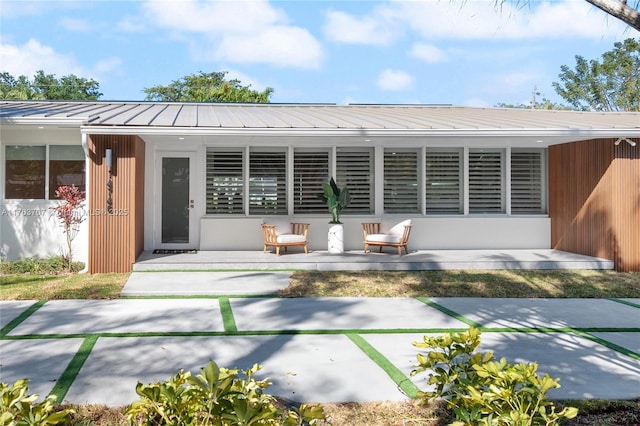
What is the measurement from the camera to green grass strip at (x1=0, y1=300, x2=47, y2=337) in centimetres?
549

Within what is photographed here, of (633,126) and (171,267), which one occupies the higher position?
(633,126)

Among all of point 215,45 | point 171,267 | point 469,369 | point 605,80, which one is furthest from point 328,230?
point 605,80

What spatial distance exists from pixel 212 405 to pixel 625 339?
5.24 meters

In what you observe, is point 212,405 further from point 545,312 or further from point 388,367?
point 545,312

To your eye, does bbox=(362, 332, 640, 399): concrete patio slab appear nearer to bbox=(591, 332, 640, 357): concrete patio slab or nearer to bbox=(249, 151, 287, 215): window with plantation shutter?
bbox=(591, 332, 640, 357): concrete patio slab

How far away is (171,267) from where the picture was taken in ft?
30.7

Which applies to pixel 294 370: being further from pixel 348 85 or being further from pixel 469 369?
pixel 348 85

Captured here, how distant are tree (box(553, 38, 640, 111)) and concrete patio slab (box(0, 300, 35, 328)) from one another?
35.1 meters

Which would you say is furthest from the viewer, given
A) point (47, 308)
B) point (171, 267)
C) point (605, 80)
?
point (605, 80)

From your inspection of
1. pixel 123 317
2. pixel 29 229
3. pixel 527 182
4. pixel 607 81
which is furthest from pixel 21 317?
pixel 607 81

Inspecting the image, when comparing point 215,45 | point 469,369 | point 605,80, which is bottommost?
point 469,369

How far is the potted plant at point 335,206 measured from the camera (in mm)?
10875

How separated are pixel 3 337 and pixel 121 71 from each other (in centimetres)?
4034

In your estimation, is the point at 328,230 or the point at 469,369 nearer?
the point at 469,369
